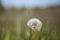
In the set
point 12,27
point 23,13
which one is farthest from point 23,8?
point 12,27

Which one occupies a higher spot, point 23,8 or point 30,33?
point 23,8

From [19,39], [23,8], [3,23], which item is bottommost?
[19,39]

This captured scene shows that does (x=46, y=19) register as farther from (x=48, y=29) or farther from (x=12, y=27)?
(x=12, y=27)
